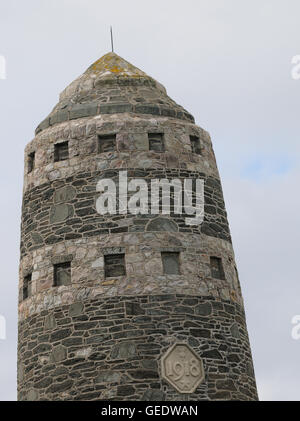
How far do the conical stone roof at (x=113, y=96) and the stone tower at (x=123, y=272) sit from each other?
2.3 inches

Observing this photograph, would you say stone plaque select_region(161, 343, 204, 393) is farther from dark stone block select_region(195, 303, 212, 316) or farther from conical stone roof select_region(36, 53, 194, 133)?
conical stone roof select_region(36, 53, 194, 133)

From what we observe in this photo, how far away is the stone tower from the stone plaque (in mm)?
28

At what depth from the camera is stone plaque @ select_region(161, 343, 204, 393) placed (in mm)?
23141

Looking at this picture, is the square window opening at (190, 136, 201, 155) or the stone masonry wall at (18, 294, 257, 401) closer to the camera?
the stone masonry wall at (18, 294, 257, 401)

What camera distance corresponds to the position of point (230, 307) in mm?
24969

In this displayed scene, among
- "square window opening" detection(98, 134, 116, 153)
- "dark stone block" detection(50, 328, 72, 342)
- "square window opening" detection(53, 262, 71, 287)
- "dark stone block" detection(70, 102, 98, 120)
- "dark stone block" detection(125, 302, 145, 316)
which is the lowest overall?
"dark stone block" detection(50, 328, 72, 342)

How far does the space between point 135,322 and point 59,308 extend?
2.15 meters

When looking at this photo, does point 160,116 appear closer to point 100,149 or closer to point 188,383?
point 100,149

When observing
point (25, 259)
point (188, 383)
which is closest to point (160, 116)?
point (25, 259)

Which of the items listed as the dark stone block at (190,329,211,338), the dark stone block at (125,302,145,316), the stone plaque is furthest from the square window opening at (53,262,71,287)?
the dark stone block at (190,329,211,338)

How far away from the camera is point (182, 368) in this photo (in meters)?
23.3

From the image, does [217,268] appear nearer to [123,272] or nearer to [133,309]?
[123,272]

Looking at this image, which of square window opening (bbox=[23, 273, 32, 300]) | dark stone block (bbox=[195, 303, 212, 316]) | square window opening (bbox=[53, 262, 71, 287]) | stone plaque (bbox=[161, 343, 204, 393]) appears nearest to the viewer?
stone plaque (bbox=[161, 343, 204, 393])
